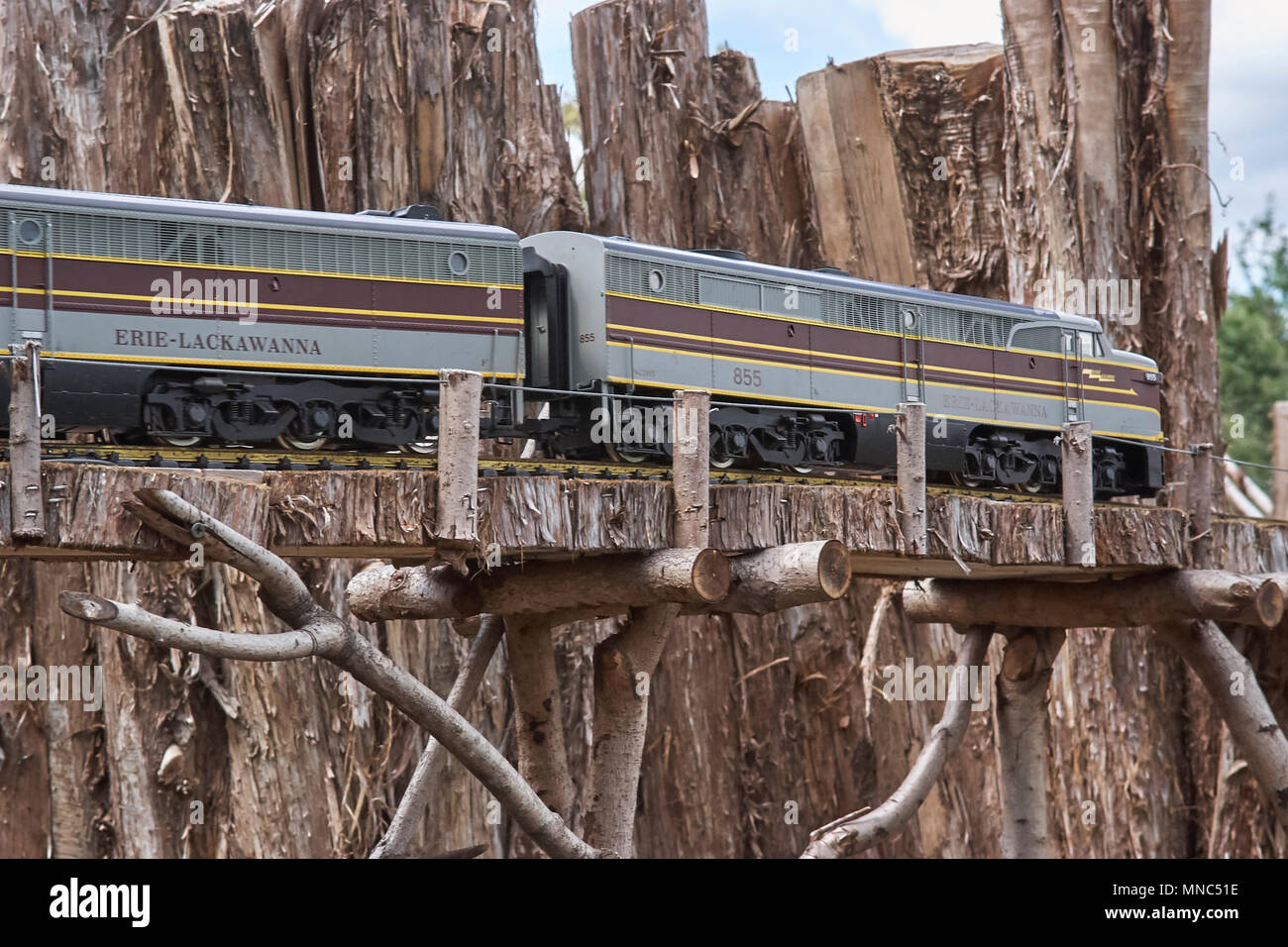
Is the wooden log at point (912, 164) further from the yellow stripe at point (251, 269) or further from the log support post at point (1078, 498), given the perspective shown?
the yellow stripe at point (251, 269)

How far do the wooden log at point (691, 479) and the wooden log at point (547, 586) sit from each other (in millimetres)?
188

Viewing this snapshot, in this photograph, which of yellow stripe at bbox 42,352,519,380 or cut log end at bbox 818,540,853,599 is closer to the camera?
cut log end at bbox 818,540,853,599

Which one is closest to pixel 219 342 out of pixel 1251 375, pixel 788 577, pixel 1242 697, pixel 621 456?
pixel 621 456

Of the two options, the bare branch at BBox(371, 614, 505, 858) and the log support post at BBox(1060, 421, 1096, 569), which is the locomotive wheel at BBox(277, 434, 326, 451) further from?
the log support post at BBox(1060, 421, 1096, 569)

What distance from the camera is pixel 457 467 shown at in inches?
373

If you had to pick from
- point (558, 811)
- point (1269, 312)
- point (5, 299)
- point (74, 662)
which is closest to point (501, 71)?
point (74, 662)

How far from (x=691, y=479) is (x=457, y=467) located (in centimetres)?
186

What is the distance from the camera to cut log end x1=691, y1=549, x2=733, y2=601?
10.2m

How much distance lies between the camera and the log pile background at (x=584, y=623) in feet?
63.7

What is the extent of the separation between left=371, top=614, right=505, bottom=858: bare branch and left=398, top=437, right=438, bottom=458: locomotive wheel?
1602 millimetres

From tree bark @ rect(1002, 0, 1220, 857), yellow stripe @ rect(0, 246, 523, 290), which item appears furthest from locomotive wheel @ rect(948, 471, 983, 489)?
yellow stripe @ rect(0, 246, 523, 290)

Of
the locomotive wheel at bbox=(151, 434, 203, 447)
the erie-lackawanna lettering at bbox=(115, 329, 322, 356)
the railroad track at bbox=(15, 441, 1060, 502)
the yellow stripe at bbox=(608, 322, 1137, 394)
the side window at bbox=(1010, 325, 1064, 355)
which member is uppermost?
the side window at bbox=(1010, 325, 1064, 355)

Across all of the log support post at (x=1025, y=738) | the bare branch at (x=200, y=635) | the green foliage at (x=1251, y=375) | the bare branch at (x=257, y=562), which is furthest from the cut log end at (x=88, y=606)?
the green foliage at (x=1251, y=375)

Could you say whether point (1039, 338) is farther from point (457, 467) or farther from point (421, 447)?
point (457, 467)
